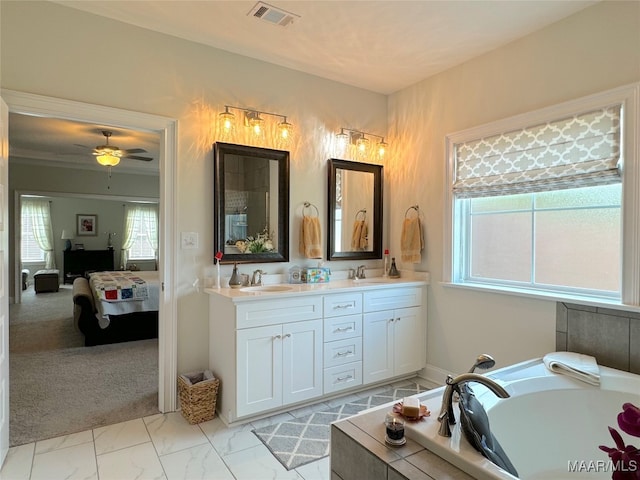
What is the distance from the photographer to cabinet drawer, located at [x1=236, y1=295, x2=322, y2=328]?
2566mm

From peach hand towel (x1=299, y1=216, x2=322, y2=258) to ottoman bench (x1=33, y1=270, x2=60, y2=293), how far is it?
8.02m

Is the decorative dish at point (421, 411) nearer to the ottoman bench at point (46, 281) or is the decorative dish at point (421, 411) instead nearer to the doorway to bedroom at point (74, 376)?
the doorway to bedroom at point (74, 376)

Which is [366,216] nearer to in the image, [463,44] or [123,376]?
[463,44]

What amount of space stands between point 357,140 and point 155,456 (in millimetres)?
2931

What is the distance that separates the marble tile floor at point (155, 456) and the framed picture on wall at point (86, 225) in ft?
29.0

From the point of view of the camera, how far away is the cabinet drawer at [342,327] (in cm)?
293

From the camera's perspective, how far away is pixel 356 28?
8.84ft

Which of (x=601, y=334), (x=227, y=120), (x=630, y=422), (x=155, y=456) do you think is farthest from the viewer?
(x=227, y=120)

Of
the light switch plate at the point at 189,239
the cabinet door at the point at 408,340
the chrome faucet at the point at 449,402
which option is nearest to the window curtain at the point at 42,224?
the light switch plate at the point at 189,239

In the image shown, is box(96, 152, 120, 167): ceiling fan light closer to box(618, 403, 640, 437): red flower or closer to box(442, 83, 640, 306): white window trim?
box(442, 83, 640, 306): white window trim

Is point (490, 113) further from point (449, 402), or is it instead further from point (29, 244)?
point (29, 244)

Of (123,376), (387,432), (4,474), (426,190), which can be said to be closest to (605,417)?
(387,432)

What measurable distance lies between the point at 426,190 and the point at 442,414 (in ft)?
7.68

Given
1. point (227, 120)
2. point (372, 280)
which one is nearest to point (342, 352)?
point (372, 280)
